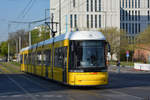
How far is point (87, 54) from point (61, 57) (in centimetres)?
222

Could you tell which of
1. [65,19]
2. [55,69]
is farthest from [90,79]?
[65,19]

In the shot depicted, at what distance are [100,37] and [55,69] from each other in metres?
4.27

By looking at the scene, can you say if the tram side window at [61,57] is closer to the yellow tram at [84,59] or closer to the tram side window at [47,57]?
the yellow tram at [84,59]

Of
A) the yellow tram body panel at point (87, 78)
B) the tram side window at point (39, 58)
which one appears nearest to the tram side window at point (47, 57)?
the tram side window at point (39, 58)

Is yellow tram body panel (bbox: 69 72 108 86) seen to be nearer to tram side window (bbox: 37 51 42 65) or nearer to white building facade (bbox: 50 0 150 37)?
tram side window (bbox: 37 51 42 65)

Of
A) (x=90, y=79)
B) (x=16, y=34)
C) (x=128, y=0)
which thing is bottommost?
(x=90, y=79)

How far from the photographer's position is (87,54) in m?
17.0

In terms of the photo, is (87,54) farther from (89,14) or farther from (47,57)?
(89,14)

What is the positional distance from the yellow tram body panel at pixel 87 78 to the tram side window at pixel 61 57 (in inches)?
47.6

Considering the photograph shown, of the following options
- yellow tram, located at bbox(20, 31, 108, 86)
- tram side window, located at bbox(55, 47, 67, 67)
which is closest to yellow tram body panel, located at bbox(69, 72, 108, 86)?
yellow tram, located at bbox(20, 31, 108, 86)

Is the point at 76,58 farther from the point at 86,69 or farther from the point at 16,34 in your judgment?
the point at 16,34

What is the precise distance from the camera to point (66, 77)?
17.6m

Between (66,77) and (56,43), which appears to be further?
(56,43)

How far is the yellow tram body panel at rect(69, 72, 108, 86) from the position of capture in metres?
16.7
